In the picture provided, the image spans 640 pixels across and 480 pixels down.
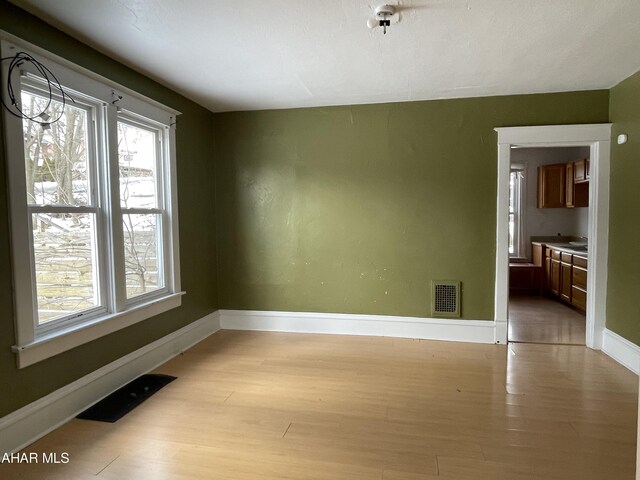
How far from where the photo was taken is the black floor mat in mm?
2389

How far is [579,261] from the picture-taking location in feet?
15.3

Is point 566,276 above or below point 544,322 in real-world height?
above

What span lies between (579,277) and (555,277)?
0.77 meters

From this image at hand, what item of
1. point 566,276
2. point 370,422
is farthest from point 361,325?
point 566,276

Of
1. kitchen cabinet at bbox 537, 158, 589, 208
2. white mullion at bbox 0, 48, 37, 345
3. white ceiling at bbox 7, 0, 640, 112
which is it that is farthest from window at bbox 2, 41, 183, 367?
kitchen cabinet at bbox 537, 158, 589, 208

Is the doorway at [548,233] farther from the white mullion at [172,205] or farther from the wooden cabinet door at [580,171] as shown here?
the white mullion at [172,205]

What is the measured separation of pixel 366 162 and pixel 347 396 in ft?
7.71

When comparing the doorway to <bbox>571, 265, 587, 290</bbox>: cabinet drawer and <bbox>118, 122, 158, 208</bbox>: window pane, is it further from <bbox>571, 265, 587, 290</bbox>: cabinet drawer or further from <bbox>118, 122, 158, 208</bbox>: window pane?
<bbox>118, 122, 158, 208</bbox>: window pane

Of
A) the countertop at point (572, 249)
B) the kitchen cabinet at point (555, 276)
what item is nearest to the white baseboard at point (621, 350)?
the countertop at point (572, 249)

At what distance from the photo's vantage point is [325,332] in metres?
4.06

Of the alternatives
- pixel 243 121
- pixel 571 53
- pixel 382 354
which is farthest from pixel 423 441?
pixel 243 121

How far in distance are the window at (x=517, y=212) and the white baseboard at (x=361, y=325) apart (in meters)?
3.27

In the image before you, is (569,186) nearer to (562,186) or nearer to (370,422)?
(562,186)

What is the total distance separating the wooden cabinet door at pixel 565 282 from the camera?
16.5 feet
